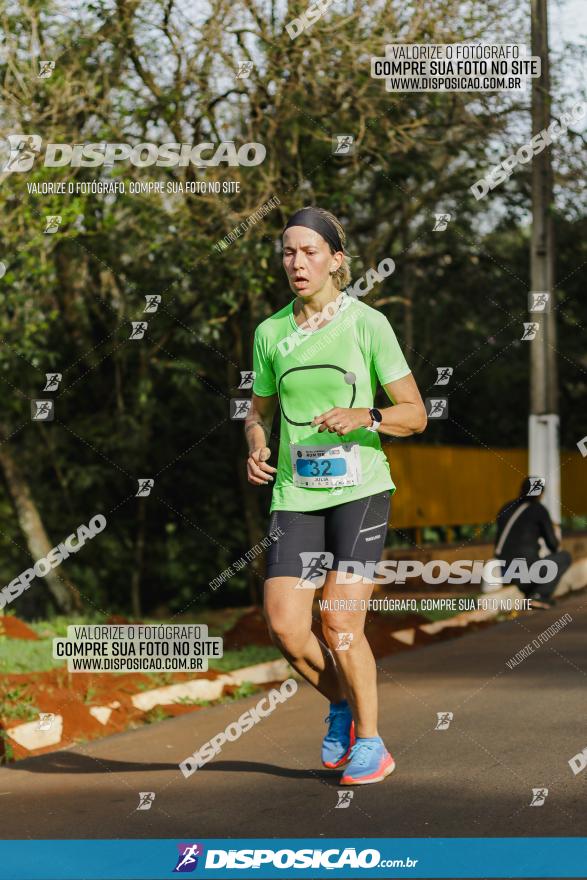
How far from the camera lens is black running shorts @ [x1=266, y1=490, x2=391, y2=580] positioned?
559 cm

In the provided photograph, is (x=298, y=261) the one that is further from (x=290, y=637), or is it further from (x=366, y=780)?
(x=366, y=780)

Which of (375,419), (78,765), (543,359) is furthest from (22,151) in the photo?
(375,419)

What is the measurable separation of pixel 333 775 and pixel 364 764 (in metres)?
0.46

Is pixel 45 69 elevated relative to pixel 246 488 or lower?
elevated

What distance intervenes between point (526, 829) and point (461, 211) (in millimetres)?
15632

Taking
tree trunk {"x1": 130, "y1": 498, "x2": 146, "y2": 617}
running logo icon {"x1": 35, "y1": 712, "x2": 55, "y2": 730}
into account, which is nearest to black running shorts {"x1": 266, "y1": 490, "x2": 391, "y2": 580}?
running logo icon {"x1": 35, "y1": 712, "x2": 55, "y2": 730}

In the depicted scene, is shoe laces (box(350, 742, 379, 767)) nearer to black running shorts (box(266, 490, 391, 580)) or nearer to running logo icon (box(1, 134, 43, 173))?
black running shorts (box(266, 490, 391, 580))

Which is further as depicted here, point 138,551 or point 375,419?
point 138,551

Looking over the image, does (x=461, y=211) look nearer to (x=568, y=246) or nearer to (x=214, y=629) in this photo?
(x=568, y=246)

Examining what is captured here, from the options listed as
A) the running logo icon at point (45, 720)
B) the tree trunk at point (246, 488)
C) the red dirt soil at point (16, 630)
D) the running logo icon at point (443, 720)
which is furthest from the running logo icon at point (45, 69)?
the running logo icon at point (443, 720)

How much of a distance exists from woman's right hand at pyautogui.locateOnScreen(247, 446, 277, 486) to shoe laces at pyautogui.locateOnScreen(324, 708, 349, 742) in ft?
3.67

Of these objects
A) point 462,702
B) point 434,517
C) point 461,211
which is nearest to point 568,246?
point 461,211

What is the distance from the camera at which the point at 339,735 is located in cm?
589

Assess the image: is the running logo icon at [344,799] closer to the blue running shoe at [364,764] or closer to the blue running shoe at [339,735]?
the blue running shoe at [364,764]
